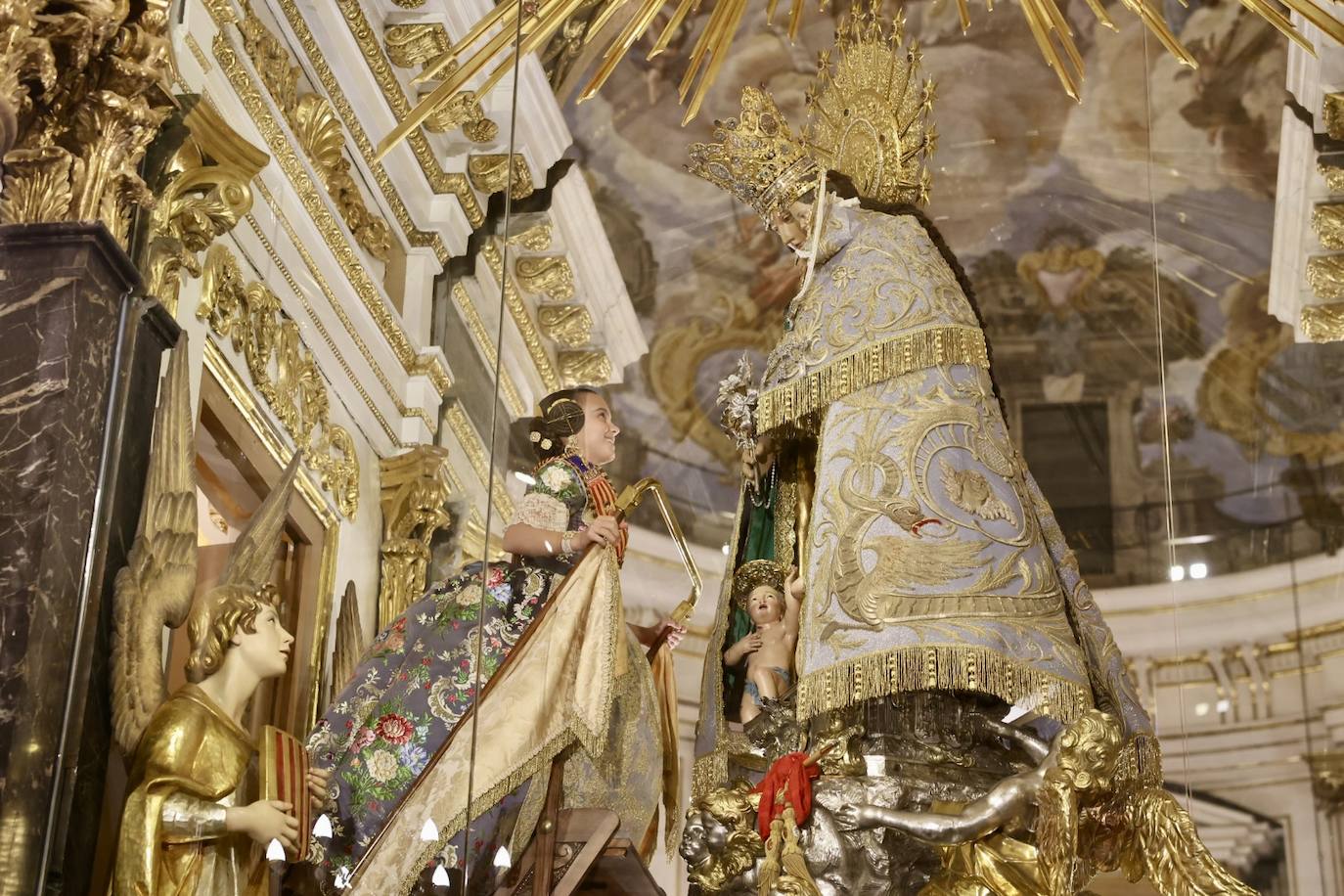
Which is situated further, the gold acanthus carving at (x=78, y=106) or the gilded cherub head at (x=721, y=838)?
the gilded cherub head at (x=721, y=838)

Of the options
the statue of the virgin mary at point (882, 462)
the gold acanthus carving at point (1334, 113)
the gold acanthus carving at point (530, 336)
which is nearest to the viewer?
the statue of the virgin mary at point (882, 462)

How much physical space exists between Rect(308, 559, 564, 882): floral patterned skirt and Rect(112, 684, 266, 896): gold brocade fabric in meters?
0.47

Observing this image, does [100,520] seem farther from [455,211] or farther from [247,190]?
[455,211]

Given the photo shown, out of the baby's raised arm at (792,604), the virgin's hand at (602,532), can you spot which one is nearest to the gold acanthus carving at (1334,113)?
the baby's raised arm at (792,604)

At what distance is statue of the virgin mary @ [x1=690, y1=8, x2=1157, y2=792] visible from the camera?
19.1 ft

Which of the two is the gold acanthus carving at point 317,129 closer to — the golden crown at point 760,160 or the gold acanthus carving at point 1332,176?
the golden crown at point 760,160

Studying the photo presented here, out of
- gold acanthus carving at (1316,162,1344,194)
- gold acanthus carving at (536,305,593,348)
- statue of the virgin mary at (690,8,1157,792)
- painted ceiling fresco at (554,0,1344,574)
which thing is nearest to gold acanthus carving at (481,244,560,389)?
gold acanthus carving at (536,305,593,348)

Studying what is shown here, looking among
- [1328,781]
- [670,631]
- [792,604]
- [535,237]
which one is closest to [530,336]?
[535,237]

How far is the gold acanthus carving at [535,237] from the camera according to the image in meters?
9.85

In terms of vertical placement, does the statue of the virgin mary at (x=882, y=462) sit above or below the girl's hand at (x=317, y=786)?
above

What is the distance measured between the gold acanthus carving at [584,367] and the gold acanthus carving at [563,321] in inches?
7.0

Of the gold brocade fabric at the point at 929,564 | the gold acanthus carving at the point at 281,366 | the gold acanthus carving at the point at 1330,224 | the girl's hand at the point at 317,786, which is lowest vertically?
the girl's hand at the point at 317,786

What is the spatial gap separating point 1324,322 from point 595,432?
16.5ft

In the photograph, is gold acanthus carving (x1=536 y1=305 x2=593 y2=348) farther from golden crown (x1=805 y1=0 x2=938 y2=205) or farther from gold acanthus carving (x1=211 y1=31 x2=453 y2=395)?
golden crown (x1=805 y1=0 x2=938 y2=205)
